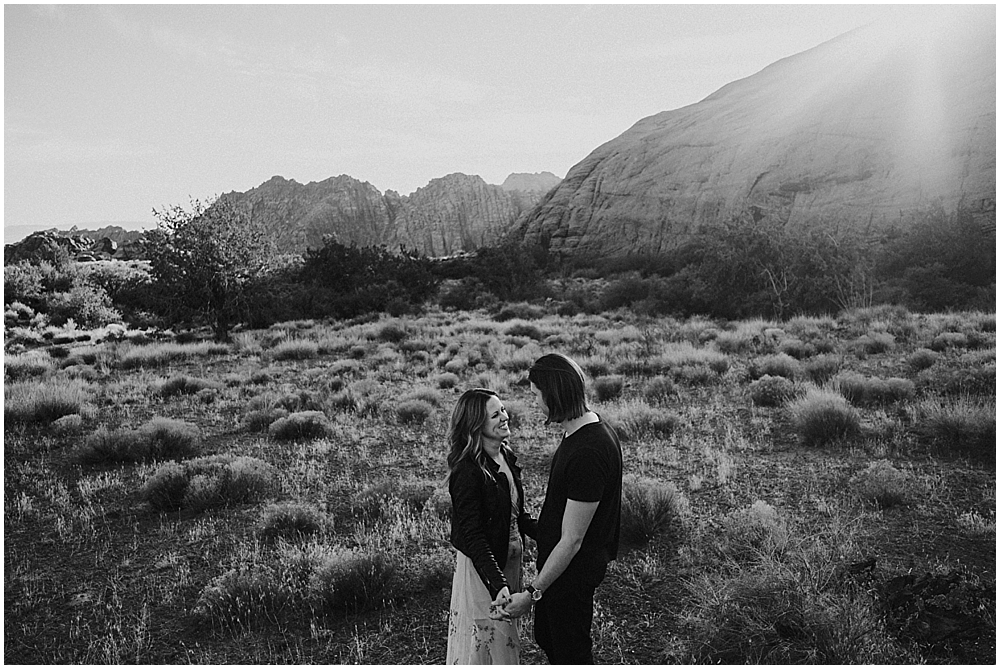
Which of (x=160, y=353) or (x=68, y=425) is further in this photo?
(x=160, y=353)

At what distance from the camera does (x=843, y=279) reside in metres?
19.9

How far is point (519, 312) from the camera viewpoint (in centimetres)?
2364

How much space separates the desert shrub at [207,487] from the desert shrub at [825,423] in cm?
552

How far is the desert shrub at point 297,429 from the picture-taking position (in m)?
8.02

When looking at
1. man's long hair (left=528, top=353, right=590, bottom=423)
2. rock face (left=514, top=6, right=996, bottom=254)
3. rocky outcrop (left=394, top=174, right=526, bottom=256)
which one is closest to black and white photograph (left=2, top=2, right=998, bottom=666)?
man's long hair (left=528, top=353, right=590, bottom=423)

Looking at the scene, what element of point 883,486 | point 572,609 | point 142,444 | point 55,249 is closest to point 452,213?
point 55,249

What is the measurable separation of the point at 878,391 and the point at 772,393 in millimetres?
1264

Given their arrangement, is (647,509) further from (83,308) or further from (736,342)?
(83,308)

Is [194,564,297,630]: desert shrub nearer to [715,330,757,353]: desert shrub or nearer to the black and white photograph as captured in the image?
the black and white photograph

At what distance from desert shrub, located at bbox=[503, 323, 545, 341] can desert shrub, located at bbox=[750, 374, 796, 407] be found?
8.02m

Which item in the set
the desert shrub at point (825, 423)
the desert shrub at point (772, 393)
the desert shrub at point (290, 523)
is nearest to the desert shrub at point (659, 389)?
the desert shrub at point (772, 393)

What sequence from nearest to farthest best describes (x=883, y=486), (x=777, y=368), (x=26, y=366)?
1. (x=883, y=486)
2. (x=777, y=368)
3. (x=26, y=366)

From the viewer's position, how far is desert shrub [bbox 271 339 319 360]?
1449 cm

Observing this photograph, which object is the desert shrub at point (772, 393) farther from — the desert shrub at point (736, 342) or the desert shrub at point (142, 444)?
the desert shrub at point (142, 444)
